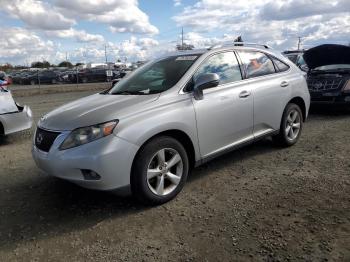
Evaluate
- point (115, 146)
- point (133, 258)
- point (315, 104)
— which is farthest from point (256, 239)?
point (315, 104)

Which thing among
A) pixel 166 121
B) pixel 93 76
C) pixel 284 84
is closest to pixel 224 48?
pixel 284 84

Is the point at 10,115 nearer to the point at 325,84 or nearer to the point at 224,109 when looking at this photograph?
the point at 224,109

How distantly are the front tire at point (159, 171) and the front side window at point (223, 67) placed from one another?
1.02m

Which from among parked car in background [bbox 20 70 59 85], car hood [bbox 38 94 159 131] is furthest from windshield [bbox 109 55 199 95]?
parked car in background [bbox 20 70 59 85]

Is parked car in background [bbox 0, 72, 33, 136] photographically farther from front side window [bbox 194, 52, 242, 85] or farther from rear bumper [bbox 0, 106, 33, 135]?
front side window [bbox 194, 52, 242, 85]

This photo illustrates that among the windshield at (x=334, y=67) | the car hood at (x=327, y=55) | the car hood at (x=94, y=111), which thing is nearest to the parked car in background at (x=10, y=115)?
the car hood at (x=94, y=111)

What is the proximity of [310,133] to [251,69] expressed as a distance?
2568mm

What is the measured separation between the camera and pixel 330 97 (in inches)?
354

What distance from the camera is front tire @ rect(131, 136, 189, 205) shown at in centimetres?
381

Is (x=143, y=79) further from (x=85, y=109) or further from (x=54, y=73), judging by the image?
(x=54, y=73)

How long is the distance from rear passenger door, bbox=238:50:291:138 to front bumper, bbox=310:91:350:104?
3.66 meters

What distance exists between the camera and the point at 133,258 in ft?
10.3

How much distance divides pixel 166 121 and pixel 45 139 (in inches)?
51.0

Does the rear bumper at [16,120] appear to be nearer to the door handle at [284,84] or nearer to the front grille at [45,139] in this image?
the front grille at [45,139]
